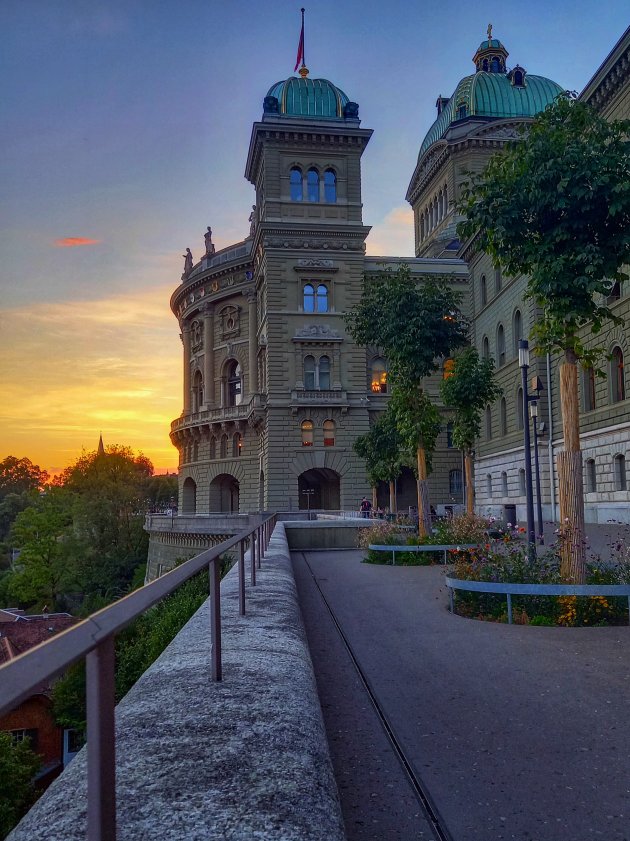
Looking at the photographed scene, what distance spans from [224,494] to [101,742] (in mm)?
60367

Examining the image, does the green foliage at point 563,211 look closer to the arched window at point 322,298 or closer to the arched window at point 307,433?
the arched window at point 307,433

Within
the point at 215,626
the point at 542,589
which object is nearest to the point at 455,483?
the point at 542,589

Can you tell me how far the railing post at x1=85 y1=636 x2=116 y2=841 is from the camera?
71.4 inches

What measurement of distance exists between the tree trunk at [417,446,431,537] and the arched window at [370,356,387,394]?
1203 inches

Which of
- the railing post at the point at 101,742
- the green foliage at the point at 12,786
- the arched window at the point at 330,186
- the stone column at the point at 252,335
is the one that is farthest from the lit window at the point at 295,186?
the railing post at the point at 101,742

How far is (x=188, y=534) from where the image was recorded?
143 ft

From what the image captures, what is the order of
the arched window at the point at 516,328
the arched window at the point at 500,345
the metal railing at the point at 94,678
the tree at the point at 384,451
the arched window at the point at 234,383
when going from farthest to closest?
1. the arched window at the point at 234,383
2. the arched window at the point at 500,345
3. the tree at the point at 384,451
4. the arched window at the point at 516,328
5. the metal railing at the point at 94,678

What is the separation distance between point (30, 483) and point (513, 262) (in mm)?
163721

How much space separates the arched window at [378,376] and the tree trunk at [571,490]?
41001 millimetres

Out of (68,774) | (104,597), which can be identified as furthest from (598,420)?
(104,597)

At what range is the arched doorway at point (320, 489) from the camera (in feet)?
169

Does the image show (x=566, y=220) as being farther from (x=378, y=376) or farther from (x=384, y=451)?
(x=378, y=376)

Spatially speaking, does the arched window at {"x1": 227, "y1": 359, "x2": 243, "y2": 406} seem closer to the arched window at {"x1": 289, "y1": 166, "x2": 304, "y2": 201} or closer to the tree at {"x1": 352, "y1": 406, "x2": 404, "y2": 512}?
the arched window at {"x1": 289, "y1": 166, "x2": 304, "y2": 201}

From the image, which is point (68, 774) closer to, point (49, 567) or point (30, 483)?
point (49, 567)
